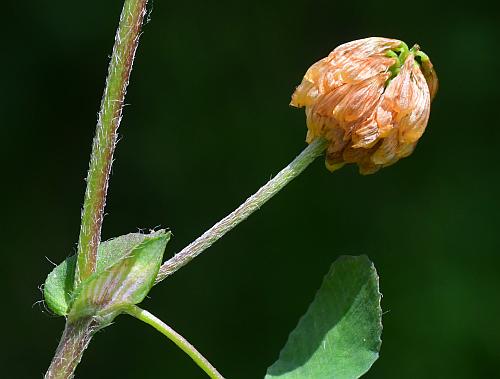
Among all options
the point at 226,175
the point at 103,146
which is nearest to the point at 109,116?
the point at 103,146

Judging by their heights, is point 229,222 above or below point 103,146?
below

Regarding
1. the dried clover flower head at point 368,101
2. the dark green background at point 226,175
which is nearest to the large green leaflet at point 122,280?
the dried clover flower head at point 368,101

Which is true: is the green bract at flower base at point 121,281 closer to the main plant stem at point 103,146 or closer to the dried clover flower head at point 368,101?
the main plant stem at point 103,146

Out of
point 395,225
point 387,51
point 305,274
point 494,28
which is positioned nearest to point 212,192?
point 305,274

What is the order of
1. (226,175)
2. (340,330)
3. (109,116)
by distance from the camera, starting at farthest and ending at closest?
(226,175)
(340,330)
(109,116)

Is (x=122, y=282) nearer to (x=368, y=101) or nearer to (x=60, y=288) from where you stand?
(x=60, y=288)

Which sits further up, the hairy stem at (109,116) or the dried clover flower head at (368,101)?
the hairy stem at (109,116)

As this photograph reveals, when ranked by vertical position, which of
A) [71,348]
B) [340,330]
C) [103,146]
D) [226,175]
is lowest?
[226,175]
